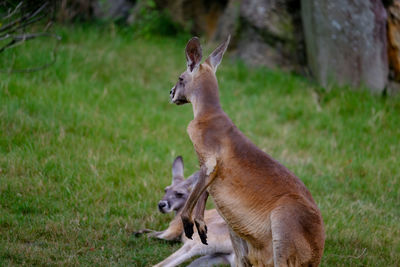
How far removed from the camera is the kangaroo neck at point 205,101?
13.7ft

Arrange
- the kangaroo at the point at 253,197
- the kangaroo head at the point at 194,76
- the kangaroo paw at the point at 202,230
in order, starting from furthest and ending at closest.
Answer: the kangaroo head at the point at 194,76, the kangaroo paw at the point at 202,230, the kangaroo at the point at 253,197

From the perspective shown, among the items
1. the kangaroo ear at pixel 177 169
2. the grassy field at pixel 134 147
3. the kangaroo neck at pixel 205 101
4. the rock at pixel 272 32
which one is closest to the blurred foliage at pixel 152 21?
the grassy field at pixel 134 147

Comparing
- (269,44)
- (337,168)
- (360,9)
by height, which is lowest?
(337,168)

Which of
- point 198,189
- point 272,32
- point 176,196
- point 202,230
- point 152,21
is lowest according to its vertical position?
point 176,196

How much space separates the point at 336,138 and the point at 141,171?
3152 mm

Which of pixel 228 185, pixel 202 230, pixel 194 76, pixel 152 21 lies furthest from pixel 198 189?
pixel 152 21

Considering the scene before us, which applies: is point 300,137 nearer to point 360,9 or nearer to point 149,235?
point 360,9

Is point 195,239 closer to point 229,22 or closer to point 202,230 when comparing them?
point 202,230

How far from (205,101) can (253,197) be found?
2.61ft

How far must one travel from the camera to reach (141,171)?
6.77 metres

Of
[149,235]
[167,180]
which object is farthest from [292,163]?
[149,235]

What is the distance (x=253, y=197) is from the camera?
157 inches

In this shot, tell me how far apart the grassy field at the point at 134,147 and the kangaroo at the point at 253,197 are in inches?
55.3

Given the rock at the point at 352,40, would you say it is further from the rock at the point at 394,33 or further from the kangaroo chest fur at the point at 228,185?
the kangaroo chest fur at the point at 228,185
